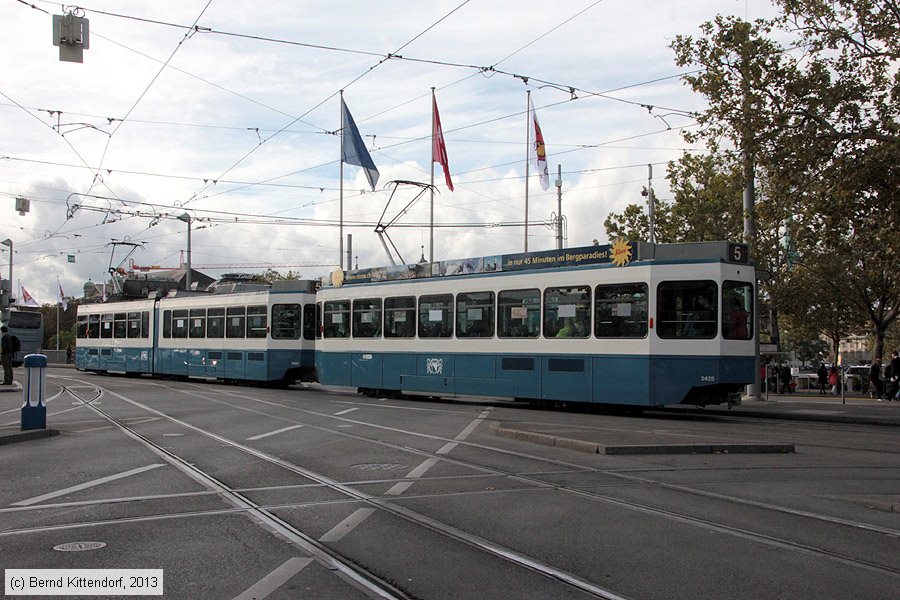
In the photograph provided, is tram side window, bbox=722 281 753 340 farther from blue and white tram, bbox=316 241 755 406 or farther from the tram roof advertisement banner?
the tram roof advertisement banner

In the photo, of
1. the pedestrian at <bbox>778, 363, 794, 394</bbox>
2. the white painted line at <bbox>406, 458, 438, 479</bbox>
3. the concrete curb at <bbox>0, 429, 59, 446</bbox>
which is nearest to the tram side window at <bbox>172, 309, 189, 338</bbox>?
the concrete curb at <bbox>0, 429, 59, 446</bbox>

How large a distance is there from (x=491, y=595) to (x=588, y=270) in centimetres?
1420

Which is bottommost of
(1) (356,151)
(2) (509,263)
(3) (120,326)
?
(3) (120,326)

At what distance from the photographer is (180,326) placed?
3488 cm

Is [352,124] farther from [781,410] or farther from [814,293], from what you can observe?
[814,293]

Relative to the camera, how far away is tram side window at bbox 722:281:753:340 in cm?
1728

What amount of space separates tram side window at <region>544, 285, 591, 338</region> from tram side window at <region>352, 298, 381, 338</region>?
6.42 meters

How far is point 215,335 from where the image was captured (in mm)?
32531

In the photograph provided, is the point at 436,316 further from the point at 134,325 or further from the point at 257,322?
the point at 134,325

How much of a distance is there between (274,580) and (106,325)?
38.6m

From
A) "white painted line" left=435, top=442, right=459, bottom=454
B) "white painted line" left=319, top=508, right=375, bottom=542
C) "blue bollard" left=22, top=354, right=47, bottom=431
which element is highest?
"blue bollard" left=22, top=354, right=47, bottom=431

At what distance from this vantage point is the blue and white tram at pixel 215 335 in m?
29.4

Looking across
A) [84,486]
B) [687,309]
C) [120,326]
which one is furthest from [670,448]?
[120,326]

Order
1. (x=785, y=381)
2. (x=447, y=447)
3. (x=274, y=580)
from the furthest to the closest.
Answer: (x=785, y=381), (x=447, y=447), (x=274, y=580)
